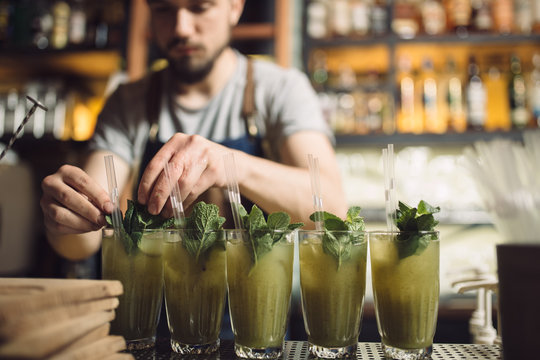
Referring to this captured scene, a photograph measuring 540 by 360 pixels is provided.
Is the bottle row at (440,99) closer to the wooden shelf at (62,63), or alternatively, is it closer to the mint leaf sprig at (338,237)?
the wooden shelf at (62,63)

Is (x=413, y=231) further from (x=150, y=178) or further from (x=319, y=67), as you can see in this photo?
(x=319, y=67)

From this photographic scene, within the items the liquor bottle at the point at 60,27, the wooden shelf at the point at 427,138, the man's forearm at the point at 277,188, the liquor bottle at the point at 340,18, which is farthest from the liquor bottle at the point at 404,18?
the liquor bottle at the point at 60,27

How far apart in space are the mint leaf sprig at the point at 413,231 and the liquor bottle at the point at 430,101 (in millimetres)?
2001

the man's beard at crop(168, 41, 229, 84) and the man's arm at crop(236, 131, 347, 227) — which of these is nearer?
the man's arm at crop(236, 131, 347, 227)

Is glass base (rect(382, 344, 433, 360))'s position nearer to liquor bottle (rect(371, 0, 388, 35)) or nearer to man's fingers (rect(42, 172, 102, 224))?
man's fingers (rect(42, 172, 102, 224))

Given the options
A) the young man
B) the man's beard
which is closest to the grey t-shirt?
the young man

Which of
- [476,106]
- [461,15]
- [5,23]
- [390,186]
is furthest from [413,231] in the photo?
[5,23]

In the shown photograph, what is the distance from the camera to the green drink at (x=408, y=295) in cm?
77

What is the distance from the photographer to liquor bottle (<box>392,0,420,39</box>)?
272 centimetres

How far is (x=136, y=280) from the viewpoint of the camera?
0.85 meters

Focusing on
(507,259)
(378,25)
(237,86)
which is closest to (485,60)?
(378,25)

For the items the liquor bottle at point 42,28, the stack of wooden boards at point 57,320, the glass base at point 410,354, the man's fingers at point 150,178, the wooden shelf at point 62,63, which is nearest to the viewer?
the stack of wooden boards at point 57,320

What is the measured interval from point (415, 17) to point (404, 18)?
114 mm

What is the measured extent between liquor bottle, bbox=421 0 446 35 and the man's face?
1.45 metres
